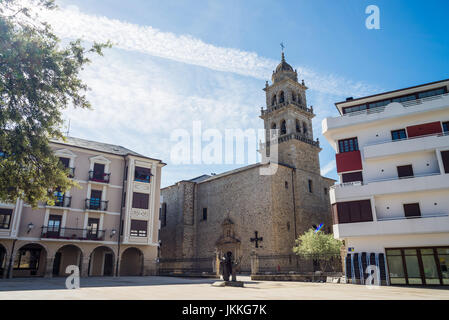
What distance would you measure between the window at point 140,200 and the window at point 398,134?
19392mm

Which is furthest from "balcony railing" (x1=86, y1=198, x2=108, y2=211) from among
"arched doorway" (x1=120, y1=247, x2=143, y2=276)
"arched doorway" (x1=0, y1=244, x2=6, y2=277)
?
"arched doorway" (x1=0, y1=244, x2=6, y2=277)

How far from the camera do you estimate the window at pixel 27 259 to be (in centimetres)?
2331

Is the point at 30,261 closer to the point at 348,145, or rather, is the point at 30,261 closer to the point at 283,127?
the point at 348,145

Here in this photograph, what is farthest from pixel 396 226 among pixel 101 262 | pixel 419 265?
pixel 101 262

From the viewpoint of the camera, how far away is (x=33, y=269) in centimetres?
2378

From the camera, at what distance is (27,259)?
23812 millimetres

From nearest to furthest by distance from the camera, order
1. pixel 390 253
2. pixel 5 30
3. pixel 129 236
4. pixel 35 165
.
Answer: pixel 5 30 → pixel 35 165 → pixel 390 253 → pixel 129 236

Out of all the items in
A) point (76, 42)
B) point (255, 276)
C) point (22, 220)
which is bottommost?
point (255, 276)

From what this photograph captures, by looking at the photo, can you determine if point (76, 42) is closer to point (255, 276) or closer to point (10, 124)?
point (10, 124)

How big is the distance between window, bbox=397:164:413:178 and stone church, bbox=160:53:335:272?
13115 mm

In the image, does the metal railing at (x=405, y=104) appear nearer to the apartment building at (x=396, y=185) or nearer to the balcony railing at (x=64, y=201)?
the apartment building at (x=396, y=185)

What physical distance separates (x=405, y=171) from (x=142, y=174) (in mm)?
19819
